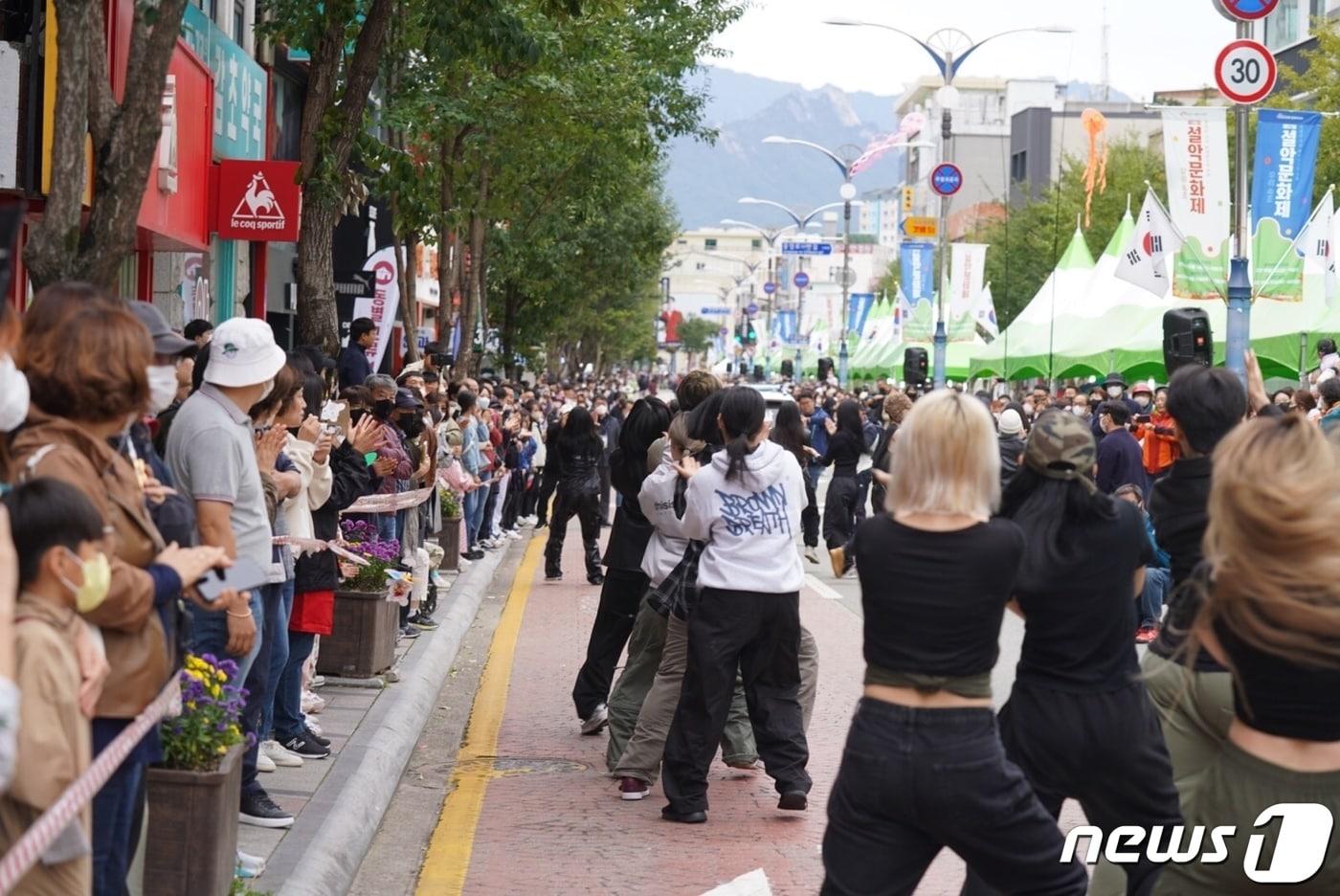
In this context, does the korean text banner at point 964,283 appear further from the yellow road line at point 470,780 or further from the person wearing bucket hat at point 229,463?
the person wearing bucket hat at point 229,463

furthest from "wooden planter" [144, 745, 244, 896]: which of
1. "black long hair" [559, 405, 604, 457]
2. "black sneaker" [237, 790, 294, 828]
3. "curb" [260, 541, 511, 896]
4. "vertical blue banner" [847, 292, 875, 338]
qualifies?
"vertical blue banner" [847, 292, 875, 338]

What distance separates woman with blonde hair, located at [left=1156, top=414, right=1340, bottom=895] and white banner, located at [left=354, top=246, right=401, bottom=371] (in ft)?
53.4

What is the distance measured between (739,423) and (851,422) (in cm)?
1294

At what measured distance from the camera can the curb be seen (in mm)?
6883

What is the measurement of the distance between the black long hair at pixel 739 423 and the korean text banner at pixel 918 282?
36254 mm

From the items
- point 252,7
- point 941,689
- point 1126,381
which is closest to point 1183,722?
point 941,689

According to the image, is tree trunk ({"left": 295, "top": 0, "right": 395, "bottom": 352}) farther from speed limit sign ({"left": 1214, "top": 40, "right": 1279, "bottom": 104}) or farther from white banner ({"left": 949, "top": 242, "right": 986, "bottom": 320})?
white banner ({"left": 949, "top": 242, "right": 986, "bottom": 320})

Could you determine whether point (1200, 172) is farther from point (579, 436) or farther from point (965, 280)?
point (965, 280)

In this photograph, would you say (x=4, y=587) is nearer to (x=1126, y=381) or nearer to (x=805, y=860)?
(x=805, y=860)

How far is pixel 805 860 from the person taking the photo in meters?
7.73

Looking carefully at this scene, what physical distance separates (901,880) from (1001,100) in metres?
146

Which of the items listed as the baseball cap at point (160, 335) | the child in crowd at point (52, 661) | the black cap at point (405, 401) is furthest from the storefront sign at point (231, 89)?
the child in crowd at point (52, 661)

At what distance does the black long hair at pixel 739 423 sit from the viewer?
816 cm

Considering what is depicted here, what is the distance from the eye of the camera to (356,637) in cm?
1121
